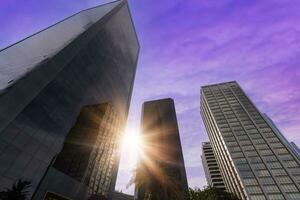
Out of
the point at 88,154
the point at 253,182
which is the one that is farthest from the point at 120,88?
the point at 253,182

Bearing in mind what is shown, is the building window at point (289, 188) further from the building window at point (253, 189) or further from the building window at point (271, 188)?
the building window at point (253, 189)

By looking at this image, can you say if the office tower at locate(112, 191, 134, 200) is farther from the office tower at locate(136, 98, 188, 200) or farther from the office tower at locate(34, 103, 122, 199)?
the office tower at locate(34, 103, 122, 199)

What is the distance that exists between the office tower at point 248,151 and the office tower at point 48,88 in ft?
208

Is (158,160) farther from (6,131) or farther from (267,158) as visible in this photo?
(267,158)

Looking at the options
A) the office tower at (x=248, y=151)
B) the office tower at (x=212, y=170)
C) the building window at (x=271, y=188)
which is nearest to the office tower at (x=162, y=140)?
the office tower at (x=248, y=151)

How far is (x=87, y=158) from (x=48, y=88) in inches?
815

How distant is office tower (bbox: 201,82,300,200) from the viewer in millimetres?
80188

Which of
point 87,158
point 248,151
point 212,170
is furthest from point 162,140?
point 212,170

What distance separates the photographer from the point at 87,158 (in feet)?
154

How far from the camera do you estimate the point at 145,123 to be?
87.6 meters

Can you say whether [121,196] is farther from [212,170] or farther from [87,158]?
[87,158]

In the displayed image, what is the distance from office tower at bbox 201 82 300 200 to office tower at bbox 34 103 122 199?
62628 mm

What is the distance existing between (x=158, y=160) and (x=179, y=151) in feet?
30.7

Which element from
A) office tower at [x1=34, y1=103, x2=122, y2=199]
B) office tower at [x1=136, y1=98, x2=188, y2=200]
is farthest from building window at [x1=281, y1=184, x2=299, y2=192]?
office tower at [x1=34, y1=103, x2=122, y2=199]
